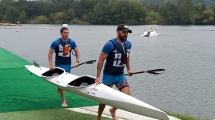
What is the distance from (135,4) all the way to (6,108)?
365 feet

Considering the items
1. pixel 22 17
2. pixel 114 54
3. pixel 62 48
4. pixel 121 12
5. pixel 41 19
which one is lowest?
pixel 41 19

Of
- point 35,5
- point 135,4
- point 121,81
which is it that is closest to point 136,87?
point 121,81

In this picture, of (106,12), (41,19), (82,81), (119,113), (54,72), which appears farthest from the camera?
(41,19)

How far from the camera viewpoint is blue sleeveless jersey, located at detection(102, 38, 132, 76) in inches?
343

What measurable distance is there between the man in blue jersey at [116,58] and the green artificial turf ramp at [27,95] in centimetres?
258

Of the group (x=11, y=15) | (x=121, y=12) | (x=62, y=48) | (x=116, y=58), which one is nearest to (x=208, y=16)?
(x=121, y=12)

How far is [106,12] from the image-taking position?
12369 centimetres

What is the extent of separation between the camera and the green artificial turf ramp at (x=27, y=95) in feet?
36.8

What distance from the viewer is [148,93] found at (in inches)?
789

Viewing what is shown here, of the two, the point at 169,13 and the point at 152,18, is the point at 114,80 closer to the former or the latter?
the point at 152,18

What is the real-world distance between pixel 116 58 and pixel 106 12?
115 m

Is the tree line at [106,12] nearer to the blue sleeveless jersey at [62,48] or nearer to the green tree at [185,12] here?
the green tree at [185,12]

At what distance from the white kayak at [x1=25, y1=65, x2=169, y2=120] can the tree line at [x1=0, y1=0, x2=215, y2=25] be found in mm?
106725

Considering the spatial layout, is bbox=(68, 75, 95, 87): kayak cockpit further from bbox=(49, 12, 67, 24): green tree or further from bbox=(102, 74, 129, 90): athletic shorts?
bbox=(49, 12, 67, 24): green tree
